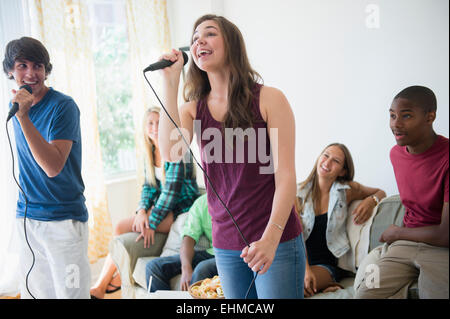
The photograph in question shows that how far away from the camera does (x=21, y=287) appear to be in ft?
3.73

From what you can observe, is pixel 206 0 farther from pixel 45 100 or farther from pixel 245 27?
pixel 45 100

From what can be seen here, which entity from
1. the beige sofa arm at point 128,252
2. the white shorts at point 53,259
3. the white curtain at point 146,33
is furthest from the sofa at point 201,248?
the white curtain at point 146,33

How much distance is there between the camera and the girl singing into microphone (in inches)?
38.0

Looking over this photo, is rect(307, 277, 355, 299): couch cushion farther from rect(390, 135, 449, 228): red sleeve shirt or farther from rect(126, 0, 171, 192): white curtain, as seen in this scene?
rect(126, 0, 171, 192): white curtain

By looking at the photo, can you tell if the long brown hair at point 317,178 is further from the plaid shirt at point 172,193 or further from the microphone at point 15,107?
the microphone at point 15,107

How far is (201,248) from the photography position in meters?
1.66

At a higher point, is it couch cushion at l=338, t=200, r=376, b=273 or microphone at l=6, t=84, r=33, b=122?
microphone at l=6, t=84, r=33, b=122

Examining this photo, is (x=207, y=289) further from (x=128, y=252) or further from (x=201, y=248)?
(x=128, y=252)

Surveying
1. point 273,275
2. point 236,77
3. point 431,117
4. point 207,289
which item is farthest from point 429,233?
point 207,289

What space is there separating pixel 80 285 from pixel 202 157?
0.56m

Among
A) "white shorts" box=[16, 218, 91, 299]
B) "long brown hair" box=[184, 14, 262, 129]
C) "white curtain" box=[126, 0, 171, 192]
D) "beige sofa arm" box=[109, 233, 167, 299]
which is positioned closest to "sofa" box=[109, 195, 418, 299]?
"beige sofa arm" box=[109, 233, 167, 299]

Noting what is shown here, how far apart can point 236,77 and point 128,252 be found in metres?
0.97

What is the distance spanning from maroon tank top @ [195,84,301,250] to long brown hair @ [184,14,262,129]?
23 mm

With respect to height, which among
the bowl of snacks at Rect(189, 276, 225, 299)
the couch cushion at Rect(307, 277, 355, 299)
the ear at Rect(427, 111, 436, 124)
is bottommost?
the bowl of snacks at Rect(189, 276, 225, 299)
